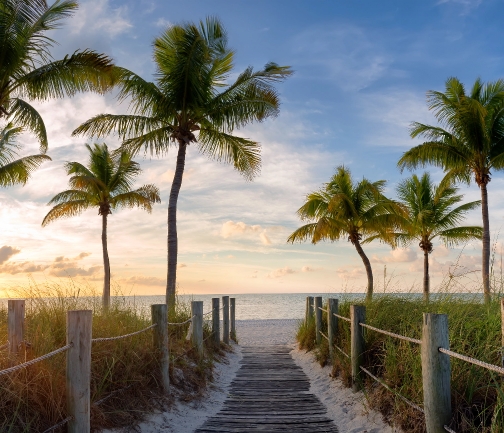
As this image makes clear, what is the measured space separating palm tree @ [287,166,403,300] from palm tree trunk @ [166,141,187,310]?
306 inches

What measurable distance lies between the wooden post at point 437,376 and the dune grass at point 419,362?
0.16 meters

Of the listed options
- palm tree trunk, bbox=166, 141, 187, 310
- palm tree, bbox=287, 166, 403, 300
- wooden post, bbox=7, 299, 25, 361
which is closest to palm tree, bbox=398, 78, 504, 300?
palm tree, bbox=287, 166, 403, 300

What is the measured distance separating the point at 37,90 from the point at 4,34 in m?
1.59

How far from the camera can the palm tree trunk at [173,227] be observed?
1346 centimetres

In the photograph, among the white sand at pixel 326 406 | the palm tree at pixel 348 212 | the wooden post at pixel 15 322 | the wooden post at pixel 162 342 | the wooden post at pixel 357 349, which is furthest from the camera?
the palm tree at pixel 348 212

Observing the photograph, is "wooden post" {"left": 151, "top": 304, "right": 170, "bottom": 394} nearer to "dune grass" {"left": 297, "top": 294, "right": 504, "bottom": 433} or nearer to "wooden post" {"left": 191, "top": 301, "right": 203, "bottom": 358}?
A: "wooden post" {"left": 191, "top": 301, "right": 203, "bottom": 358}

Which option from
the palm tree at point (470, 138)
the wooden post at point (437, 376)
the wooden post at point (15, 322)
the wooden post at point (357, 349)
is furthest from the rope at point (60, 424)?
the palm tree at point (470, 138)

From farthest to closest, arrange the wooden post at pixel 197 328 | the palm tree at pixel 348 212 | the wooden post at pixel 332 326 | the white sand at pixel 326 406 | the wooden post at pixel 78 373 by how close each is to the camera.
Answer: the palm tree at pixel 348 212
the wooden post at pixel 332 326
the wooden post at pixel 197 328
the white sand at pixel 326 406
the wooden post at pixel 78 373

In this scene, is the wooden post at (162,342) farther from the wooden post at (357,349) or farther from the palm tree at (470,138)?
the palm tree at (470,138)

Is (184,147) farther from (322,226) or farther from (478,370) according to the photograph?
(478,370)

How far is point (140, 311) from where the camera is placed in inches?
328

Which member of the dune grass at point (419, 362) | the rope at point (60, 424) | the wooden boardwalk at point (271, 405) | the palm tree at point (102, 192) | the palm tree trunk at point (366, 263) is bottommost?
the wooden boardwalk at point (271, 405)

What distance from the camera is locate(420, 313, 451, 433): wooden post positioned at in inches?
170

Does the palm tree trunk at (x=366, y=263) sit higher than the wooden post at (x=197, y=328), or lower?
higher
